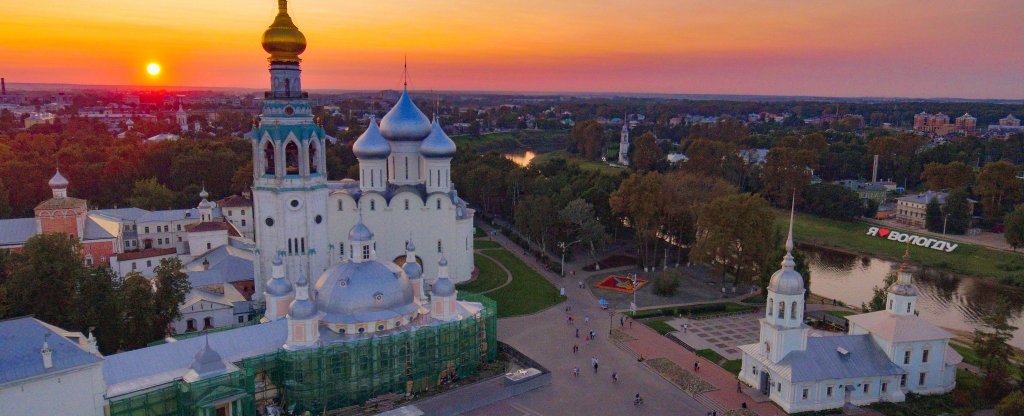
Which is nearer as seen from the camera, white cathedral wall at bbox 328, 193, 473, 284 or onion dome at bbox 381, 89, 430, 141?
white cathedral wall at bbox 328, 193, 473, 284

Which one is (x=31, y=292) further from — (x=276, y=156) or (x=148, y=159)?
(x=148, y=159)

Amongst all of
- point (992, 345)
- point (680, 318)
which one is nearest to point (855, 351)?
point (992, 345)

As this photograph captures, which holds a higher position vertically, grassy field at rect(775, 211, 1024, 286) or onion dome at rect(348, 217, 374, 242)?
onion dome at rect(348, 217, 374, 242)

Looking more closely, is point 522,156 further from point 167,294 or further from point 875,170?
point 167,294

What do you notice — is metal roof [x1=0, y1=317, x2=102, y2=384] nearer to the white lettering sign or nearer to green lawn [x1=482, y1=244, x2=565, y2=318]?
green lawn [x1=482, y1=244, x2=565, y2=318]

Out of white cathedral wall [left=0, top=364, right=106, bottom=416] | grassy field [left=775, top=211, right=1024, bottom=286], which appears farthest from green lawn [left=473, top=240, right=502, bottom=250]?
white cathedral wall [left=0, top=364, right=106, bottom=416]

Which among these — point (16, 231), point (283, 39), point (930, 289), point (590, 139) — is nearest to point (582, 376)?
point (283, 39)
